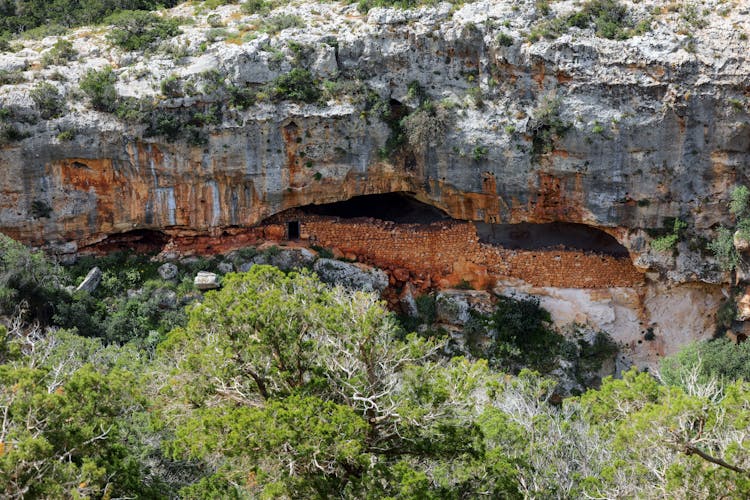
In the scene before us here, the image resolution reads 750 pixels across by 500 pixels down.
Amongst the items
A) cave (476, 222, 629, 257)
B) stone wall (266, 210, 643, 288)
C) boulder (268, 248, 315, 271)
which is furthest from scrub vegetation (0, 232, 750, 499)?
cave (476, 222, 629, 257)

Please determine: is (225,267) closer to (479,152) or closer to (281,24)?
(281,24)

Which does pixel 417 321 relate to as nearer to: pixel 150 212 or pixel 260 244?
pixel 260 244

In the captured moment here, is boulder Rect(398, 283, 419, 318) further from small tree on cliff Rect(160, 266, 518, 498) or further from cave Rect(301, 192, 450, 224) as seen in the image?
small tree on cliff Rect(160, 266, 518, 498)

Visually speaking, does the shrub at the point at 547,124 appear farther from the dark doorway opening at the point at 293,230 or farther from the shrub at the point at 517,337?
the dark doorway opening at the point at 293,230

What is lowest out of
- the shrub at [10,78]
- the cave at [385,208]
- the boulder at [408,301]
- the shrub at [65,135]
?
the boulder at [408,301]

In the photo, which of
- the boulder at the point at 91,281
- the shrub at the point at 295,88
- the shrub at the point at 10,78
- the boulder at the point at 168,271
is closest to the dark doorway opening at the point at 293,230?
the boulder at the point at 168,271

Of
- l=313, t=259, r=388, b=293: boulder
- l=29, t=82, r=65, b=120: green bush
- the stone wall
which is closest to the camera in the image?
l=29, t=82, r=65, b=120: green bush

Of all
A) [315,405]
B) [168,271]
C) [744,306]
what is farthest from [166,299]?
[744,306]
